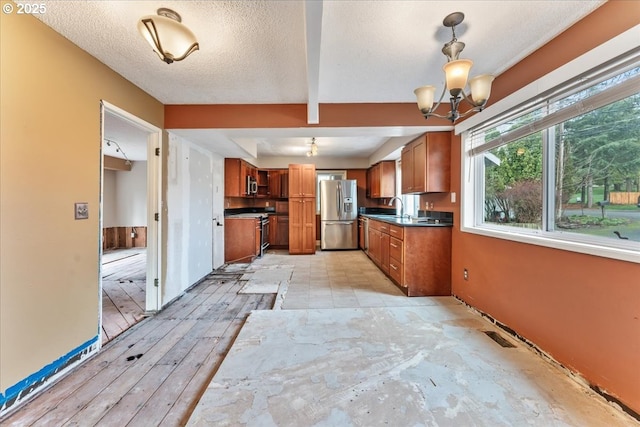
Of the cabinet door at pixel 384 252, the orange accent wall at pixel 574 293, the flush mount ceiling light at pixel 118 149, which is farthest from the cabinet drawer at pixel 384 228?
the flush mount ceiling light at pixel 118 149

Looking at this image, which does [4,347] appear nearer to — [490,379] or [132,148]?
[490,379]

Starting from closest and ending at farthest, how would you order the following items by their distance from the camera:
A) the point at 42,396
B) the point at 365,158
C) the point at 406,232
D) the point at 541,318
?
the point at 42,396 < the point at 541,318 < the point at 406,232 < the point at 365,158

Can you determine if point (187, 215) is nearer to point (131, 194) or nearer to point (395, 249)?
point (395, 249)

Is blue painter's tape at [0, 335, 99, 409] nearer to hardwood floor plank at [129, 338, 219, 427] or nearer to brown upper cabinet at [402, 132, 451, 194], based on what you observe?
hardwood floor plank at [129, 338, 219, 427]

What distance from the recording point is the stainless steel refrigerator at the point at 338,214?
5.91m

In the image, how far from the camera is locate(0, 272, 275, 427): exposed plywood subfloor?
1.38m

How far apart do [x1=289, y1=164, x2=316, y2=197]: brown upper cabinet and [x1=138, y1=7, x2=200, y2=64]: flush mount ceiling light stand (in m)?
4.14

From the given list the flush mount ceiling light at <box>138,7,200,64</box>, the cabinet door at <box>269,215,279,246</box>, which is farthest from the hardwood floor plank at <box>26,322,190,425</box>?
the cabinet door at <box>269,215,279,246</box>

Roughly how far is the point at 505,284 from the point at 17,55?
3793 mm

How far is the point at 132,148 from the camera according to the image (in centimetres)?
508

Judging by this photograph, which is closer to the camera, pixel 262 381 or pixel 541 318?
pixel 262 381

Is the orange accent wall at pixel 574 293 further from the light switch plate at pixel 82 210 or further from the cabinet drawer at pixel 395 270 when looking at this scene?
the light switch plate at pixel 82 210

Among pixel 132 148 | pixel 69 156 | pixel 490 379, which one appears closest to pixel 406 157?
pixel 490 379

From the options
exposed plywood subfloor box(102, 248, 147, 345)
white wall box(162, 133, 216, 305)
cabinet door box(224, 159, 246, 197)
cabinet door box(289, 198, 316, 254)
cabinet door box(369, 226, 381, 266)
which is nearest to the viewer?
exposed plywood subfloor box(102, 248, 147, 345)
